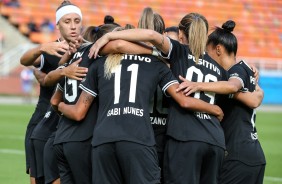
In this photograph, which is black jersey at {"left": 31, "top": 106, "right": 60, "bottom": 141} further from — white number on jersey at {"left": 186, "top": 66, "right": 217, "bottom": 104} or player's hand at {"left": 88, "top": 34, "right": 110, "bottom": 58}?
white number on jersey at {"left": 186, "top": 66, "right": 217, "bottom": 104}

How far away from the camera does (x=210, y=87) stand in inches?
200

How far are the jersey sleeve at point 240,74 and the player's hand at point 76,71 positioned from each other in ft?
4.01

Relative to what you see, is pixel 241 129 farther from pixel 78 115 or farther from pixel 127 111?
pixel 78 115

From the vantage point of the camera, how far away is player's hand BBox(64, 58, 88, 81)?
5.13 m

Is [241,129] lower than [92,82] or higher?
lower

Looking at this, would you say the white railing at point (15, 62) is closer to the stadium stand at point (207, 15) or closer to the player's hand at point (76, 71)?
the stadium stand at point (207, 15)

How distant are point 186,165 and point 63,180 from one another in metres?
1.04

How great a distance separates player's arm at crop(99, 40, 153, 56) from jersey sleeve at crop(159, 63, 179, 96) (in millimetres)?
163

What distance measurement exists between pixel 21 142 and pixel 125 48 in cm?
956

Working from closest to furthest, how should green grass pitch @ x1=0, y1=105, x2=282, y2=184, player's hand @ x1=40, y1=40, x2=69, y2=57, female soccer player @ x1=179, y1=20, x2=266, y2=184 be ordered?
1. female soccer player @ x1=179, y1=20, x2=266, y2=184
2. player's hand @ x1=40, y1=40, x2=69, y2=57
3. green grass pitch @ x1=0, y1=105, x2=282, y2=184

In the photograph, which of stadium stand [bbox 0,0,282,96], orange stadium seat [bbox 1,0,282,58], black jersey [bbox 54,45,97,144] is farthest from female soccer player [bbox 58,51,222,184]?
orange stadium seat [bbox 1,0,282,58]

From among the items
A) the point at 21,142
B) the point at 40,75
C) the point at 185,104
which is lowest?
the point at 21,142

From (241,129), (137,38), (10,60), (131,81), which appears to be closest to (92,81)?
(131,81)

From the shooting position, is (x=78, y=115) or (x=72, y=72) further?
(x=72, y=72)
